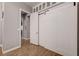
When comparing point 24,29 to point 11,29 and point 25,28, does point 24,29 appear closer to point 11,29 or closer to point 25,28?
point 25,28

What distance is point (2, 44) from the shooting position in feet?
3.18

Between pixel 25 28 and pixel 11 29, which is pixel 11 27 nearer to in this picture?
pixel 11 29

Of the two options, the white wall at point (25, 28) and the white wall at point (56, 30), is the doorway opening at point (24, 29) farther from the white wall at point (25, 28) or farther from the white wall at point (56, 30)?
the white wall at point (56, 30)

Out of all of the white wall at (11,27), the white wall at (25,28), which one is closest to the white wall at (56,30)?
the white wall at (25,28)

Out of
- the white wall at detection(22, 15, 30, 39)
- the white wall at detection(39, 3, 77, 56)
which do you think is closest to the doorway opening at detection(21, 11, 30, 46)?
the white wall at detection(22, 15, 30, 39)

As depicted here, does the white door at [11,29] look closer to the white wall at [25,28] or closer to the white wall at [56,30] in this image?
the white wall at [25,28]

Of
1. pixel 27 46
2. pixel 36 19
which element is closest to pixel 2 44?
pixel 27 46

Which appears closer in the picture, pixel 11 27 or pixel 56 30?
pixel 11 27

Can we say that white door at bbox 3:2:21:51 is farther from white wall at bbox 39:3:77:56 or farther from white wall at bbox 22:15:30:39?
white wall at bbox 39:3:77:56

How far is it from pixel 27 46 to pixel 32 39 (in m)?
0.14

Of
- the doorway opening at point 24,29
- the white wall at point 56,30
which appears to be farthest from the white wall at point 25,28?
the white wall at point 56,30

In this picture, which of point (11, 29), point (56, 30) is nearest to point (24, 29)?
point (11, 29)

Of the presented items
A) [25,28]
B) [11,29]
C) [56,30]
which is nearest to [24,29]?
[25,28]

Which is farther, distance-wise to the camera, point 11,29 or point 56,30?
point 56,30
